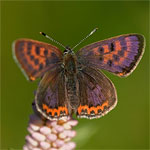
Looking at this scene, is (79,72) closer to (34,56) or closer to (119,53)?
(119,53)

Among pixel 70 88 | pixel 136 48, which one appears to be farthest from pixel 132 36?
pixel 70 88

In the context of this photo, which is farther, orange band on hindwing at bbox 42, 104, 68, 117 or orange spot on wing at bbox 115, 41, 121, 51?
Answer: orange spot on wing at bbox 115, 41, 121, 51

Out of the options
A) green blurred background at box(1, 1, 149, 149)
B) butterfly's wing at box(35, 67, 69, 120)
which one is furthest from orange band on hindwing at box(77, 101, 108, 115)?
green blurred background at box(1, 1, 149, 149)

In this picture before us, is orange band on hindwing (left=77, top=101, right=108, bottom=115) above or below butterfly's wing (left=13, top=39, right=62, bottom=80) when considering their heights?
below

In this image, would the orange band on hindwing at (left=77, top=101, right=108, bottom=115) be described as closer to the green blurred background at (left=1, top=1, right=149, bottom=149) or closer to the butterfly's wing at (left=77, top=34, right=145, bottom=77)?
the butterfly's wing at (left=77, top=34, right=145, bottom=77)

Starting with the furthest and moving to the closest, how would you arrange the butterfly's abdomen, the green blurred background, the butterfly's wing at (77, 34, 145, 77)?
the green blurred background → the butterfly's wing at (77, 34, 145, 77) → the butterfly's abdomen

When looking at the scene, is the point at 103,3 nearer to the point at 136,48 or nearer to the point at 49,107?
the point at 136,48
